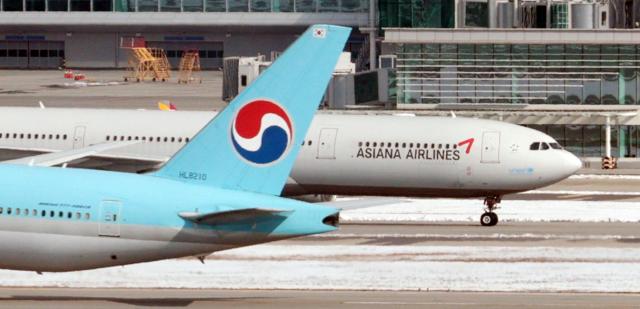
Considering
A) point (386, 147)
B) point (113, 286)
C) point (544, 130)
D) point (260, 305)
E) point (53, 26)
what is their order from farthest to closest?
point (53, 26)
point (544, 130)
point (386, 147)
point (113, 286)
point (260, 305)

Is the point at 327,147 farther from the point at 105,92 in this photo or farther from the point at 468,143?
the point at 105,92

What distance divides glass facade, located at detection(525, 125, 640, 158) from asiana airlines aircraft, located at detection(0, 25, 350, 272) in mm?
57173

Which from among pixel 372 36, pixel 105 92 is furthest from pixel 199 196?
pixel 372 36

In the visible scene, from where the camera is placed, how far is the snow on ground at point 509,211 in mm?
59469

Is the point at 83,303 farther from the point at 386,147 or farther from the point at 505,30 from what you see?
the point at 505,30

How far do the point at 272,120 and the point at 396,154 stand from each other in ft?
79.9

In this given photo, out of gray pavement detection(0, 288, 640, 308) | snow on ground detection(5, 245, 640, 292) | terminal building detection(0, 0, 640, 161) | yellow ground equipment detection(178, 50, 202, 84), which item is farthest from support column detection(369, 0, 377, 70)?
gray pavement detection(0, 288, 640, 308)

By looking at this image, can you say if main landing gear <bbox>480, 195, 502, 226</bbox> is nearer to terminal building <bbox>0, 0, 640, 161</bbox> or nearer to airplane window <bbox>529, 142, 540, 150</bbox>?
airplane window <bbox>529, 142, 540, 150</bbox>

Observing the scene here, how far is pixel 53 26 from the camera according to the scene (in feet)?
639

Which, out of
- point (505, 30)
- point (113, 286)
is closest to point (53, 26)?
point (505, 30)

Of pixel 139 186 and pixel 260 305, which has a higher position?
pixel 139 186

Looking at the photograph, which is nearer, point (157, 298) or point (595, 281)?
point (157, 298)

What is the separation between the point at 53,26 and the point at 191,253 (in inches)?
6432

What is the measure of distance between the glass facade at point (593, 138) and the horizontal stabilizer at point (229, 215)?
57.6m
